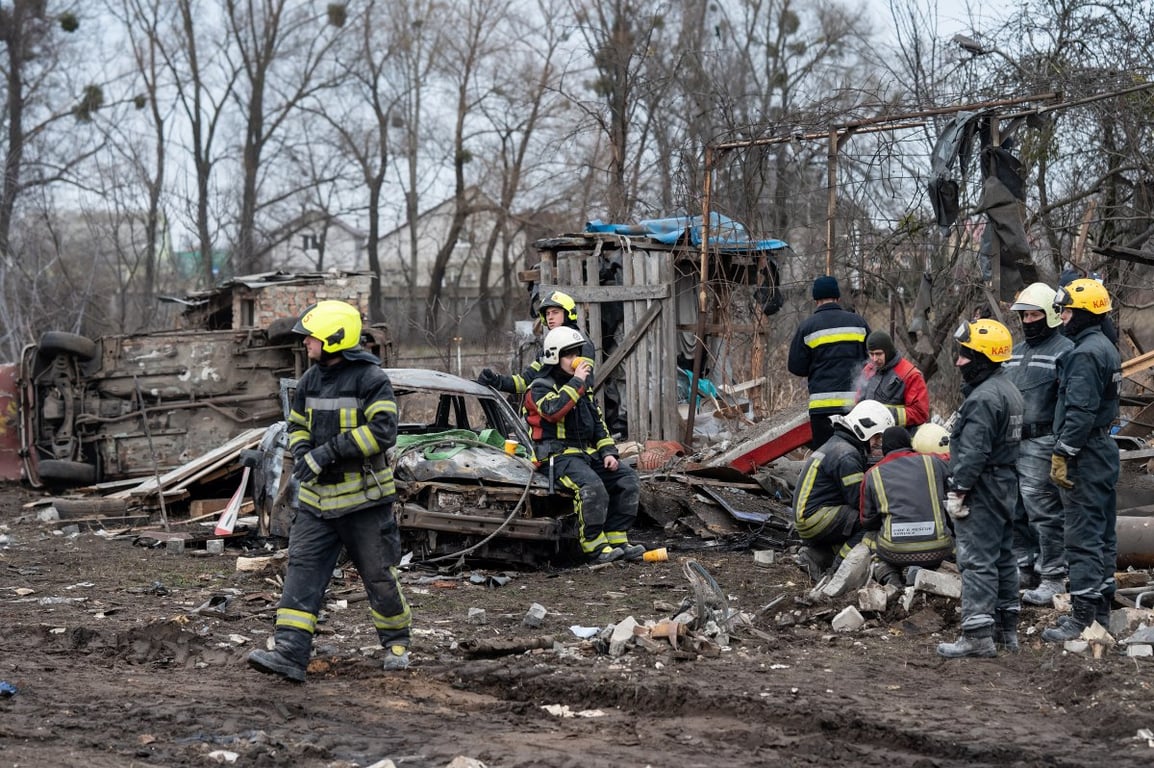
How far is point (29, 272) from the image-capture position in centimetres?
2655

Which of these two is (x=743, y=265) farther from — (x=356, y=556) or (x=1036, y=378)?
(x=356, y=556)

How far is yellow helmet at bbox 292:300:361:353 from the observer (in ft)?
20.4

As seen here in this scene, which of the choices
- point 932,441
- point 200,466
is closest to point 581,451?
point 932,441

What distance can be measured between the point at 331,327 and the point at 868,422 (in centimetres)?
365

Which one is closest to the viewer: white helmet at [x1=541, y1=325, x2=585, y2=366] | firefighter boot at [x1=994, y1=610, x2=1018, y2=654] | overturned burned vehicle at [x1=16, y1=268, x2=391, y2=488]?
firefighter boot at [x1=994, y1=610, x2=1018, y2=654]

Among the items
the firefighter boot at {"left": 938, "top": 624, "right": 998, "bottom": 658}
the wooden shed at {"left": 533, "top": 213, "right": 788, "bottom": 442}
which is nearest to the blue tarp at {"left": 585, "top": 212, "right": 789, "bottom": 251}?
the wooden shed at {"left": 533, "top": 213, "right": 788, "bottom": 442}

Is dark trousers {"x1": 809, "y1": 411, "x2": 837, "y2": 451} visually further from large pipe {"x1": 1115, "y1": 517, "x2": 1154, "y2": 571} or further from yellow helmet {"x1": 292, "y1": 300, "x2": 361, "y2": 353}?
yellow helmet {"x1": 292, "y1": 300, "x2": 361, "y2": 353}

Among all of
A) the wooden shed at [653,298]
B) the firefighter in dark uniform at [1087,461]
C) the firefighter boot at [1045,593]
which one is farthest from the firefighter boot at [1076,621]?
the wooden shed at [653,298]

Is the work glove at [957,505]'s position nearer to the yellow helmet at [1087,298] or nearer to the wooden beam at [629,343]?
the yellow helmet at [1087,298]

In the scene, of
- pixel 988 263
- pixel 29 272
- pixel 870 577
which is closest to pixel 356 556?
pixel 870 577

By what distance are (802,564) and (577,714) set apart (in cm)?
363

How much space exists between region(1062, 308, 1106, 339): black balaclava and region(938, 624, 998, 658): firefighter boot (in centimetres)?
178

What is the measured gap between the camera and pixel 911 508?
720 centimetres

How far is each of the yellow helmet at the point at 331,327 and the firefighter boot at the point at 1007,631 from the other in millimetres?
3672
